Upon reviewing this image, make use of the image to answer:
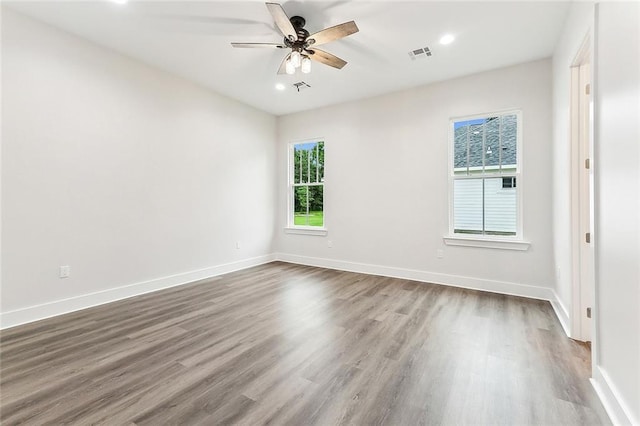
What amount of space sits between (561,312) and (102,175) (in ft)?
17.5

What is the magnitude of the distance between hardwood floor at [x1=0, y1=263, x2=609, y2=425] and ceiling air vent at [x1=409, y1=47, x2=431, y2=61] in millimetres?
3041

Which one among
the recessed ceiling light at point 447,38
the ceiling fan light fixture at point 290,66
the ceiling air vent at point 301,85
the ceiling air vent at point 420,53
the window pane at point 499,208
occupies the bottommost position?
the window pane at point 499,208

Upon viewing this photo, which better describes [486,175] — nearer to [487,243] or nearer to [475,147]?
[475,147]

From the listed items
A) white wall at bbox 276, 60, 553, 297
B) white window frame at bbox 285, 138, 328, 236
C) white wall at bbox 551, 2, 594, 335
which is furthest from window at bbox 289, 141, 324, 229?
white wall at bbox 551, 2, 594, 335

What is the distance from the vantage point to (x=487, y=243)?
3.86 meters

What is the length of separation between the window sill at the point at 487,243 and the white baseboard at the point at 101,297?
144 inches

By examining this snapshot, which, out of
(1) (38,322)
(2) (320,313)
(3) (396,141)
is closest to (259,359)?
(2) (320,313)

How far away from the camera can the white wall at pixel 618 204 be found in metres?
1.31

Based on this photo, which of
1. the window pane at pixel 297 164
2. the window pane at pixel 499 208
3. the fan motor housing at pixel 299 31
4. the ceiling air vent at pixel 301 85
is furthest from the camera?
the window pane at pixel 297 164

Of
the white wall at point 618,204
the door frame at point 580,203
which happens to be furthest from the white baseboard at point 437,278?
the white wall at point 618,204

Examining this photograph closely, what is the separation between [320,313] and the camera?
3.06 metres

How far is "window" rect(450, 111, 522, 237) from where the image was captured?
3781 mm


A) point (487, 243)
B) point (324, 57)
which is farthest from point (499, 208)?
point (324, 57)

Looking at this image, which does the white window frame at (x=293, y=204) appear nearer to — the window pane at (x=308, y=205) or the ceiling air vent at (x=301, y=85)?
the window pane at (x=308, y=205)
